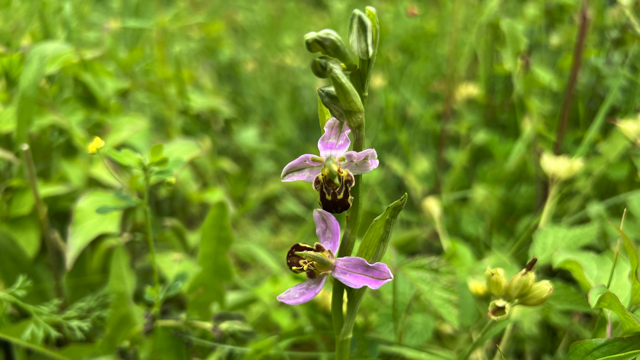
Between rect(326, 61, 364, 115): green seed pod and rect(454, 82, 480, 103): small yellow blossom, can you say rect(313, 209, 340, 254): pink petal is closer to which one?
rect(326, 61, 364, 115): green seed pod

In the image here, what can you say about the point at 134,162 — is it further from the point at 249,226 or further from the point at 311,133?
the point at 311,133

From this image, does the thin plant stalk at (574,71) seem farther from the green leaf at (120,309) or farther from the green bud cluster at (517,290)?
the green leaf at (120,309)

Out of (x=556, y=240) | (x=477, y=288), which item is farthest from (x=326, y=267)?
(x=556, y=240)

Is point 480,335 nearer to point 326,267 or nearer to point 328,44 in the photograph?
point 326,267

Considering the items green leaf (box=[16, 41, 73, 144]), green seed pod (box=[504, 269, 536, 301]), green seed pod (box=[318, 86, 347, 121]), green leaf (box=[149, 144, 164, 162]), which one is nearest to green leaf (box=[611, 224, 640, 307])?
green seed pod (box=[504, 269, 536, 301])

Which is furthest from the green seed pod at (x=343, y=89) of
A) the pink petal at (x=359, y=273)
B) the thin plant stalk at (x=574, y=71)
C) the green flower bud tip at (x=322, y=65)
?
the thin plant stalk at (x=574, y=71)

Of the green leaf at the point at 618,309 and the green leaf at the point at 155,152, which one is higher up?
the green leaf at the point at 155,152
